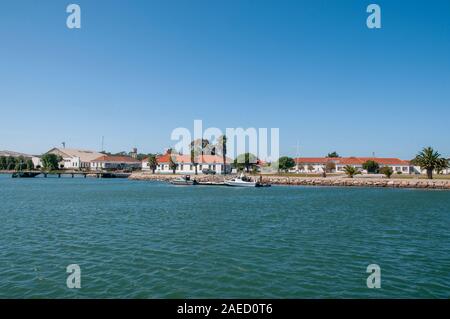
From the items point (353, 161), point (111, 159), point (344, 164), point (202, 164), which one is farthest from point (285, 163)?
point (111, 159)

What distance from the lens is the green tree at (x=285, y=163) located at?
153 meters

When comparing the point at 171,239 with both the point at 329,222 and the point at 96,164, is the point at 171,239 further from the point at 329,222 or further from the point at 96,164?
the point at 96,164

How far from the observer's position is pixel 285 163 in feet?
506

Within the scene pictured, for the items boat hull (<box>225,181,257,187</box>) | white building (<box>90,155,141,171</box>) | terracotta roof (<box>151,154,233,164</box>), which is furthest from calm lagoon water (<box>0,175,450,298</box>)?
white building (<box>90,155,141,171</box>)

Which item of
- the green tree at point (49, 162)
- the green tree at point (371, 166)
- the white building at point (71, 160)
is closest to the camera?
the green tree at point (371, 166)

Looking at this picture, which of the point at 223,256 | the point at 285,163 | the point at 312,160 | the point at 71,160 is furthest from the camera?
the point at 71,160

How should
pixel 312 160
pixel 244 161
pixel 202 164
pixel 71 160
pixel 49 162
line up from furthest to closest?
pixel 71 160 < pixel 312 160 < pixel 49 162 < pixel 244 161 < pixel 202 164

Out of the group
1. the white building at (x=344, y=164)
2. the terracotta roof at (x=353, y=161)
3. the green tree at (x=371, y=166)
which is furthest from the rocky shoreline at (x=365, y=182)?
the terracotta roof at (x=353, y=161)

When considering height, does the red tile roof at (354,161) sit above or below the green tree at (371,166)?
above

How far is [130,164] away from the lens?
18538 centimetres

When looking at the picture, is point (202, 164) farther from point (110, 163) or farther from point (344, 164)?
point (344, 164)

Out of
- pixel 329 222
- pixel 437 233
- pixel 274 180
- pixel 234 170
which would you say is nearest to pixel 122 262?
pixel 329 222

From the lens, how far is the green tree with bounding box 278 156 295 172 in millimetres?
152738

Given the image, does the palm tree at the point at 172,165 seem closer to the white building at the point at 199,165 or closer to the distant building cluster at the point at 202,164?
the distant building cluster at the point at 202,164
